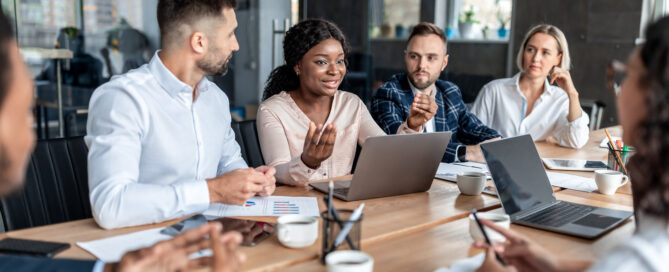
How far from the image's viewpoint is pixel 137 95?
5.48 ft

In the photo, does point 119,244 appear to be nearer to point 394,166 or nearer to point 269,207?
point 269,207

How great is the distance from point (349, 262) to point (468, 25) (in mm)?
4585

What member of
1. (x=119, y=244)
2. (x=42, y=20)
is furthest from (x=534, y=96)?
(x=42, y=20)

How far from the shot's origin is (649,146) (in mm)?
833

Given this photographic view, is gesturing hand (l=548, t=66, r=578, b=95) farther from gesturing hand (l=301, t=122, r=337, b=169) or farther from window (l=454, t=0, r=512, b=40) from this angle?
window (l=454, t=0, r=512, b=40)

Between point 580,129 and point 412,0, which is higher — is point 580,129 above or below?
below

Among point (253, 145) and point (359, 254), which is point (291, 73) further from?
point (359, 254)

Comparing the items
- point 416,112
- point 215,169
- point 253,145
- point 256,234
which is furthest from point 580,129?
point 256,234

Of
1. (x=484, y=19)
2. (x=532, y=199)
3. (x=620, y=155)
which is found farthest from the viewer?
(x=484, y=19)

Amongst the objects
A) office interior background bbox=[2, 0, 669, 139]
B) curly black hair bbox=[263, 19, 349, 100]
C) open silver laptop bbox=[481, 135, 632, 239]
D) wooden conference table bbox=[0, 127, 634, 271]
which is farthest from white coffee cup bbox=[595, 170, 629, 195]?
office interior background bbox=[2, 0, 669, 139]

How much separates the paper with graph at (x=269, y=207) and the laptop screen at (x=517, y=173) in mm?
501

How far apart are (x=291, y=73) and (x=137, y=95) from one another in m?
1.00

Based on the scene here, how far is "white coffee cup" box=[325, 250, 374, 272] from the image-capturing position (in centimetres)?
105

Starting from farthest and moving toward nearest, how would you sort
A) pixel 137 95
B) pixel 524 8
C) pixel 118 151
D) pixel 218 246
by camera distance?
pixel 524 8
pixel 137 95
pixel 118 151
pixel 218 246
